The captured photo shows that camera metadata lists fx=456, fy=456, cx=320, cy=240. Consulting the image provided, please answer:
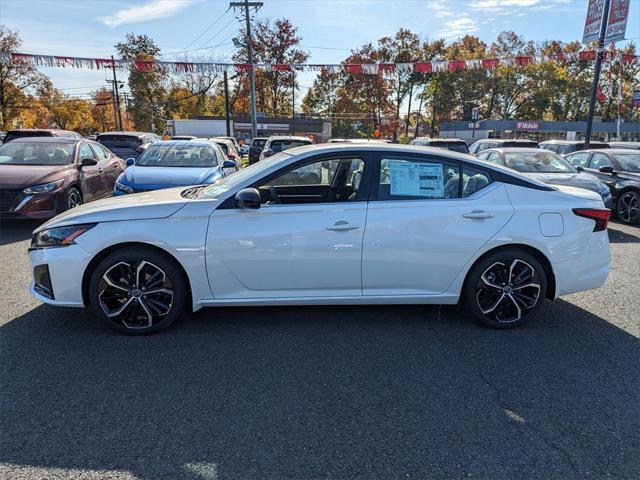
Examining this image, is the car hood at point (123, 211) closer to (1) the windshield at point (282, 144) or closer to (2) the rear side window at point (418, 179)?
(2) the rear side window at point (418, 179)

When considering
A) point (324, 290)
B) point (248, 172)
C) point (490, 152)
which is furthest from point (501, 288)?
point (490, 152)

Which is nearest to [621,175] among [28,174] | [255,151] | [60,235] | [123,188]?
[123,188]

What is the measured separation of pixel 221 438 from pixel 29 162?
786 centimetres

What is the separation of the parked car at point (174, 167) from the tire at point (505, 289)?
5163mm

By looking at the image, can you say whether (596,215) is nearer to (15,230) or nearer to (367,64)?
(15,230)

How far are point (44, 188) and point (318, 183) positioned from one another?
518 cm

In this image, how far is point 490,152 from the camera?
10430 millimetres

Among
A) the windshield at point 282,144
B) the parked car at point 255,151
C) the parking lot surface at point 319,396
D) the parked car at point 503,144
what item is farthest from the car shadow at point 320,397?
the parked car at point 255,151

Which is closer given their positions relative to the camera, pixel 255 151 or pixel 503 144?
pixel 503 144

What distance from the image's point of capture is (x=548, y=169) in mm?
9406

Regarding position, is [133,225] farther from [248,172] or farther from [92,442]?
[92,442]

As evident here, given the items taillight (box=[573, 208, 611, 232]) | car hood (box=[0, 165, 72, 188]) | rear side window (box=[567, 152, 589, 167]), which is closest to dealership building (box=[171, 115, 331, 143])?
rear side window (box=[567, 152, 589, 167])

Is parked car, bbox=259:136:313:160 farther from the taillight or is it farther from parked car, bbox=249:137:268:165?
the taillight

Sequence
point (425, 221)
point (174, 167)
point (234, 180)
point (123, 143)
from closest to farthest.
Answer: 1. point (425, 221)
2. point (234, 180)
3. point (174, 167)
4. point (123, 143)
